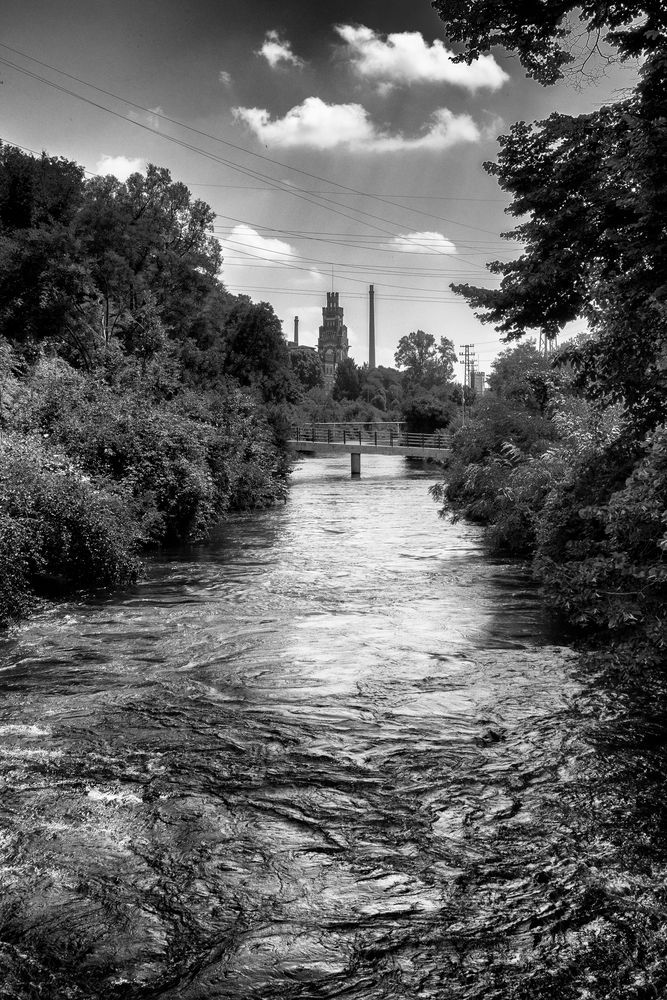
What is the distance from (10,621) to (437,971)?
8.21 m

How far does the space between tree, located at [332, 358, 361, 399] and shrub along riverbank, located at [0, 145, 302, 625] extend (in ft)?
263

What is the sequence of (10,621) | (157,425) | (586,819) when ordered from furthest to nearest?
(157,425) → (10,621) → (586,819)

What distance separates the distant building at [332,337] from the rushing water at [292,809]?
598 feet

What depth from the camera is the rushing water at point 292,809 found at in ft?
13.7

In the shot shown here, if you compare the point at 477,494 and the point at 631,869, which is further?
the point at 477,494

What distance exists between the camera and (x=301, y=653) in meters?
9.91

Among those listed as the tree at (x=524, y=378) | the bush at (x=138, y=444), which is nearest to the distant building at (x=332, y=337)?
the tree at (x=524, y=378)

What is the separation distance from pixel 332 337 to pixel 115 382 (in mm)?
172763

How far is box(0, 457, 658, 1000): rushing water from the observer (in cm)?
417

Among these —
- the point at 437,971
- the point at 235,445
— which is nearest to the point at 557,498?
the point at 437,971

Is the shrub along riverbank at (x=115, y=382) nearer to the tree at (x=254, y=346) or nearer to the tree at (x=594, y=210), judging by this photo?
the tree at (x=254, y=346)

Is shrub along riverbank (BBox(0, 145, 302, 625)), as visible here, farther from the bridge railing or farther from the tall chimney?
the tall chimney

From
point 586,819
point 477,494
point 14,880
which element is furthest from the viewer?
point 477,494

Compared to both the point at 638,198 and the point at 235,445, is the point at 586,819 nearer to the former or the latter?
the point at 638,198
